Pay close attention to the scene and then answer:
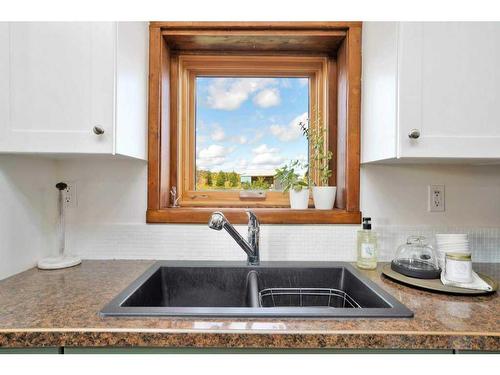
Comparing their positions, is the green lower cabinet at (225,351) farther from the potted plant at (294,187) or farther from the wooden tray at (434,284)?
the potted plant at (294,187)

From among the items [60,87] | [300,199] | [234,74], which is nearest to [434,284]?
[300,199]

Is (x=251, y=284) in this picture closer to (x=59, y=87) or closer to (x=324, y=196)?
(x=324, y=196)

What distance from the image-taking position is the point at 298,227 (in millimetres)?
1318

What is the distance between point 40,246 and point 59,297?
47 cm

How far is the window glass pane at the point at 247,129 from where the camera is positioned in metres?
1.59

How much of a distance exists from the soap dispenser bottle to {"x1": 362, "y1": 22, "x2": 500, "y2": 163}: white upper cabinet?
371 mm

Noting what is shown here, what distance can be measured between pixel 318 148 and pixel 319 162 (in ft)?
0.25

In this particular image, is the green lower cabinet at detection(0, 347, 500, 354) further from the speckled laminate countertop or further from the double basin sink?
the double basin sink

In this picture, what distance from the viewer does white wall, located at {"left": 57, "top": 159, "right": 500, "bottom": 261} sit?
51.6 inches

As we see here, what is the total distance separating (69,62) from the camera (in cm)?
100

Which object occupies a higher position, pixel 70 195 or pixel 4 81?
pixel 4 81

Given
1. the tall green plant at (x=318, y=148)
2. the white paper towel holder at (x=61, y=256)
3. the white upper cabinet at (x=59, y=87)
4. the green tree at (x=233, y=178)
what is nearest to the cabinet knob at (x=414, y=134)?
the tall green plant at (x=318, y=148)

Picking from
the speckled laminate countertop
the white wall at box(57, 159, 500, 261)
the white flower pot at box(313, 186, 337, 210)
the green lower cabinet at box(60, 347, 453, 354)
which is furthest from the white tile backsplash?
the green lower cabinet at box(60, 347, 453, 354)
